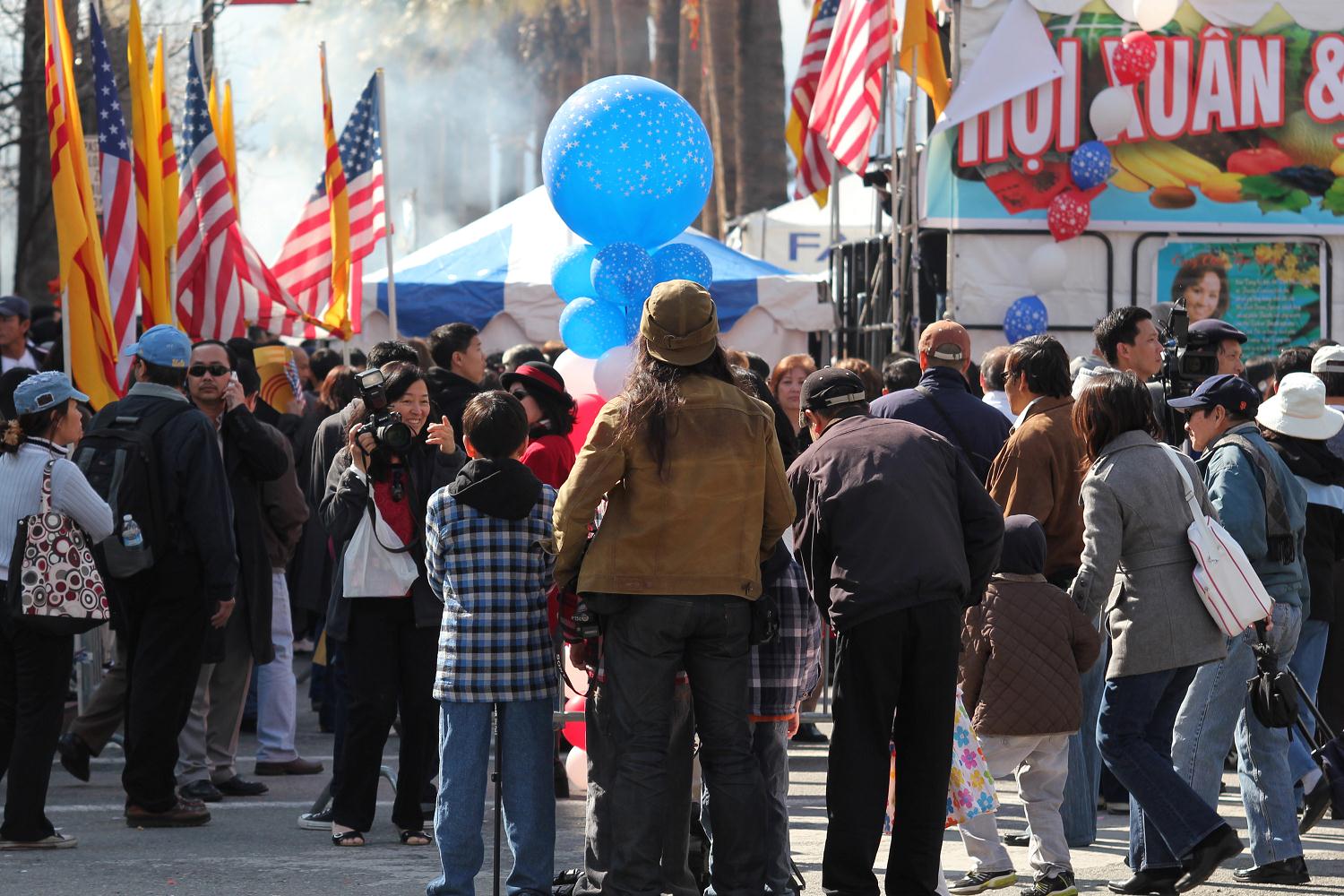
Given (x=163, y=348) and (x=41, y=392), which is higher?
(x=163, y=348)

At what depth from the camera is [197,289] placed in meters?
11.9

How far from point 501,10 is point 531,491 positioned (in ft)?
170

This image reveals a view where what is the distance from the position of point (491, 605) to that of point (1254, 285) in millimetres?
9714

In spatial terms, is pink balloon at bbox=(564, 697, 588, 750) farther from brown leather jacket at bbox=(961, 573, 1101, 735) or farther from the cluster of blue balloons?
the cluster of blue balloons

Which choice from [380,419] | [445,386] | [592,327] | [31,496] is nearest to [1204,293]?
[592,327]

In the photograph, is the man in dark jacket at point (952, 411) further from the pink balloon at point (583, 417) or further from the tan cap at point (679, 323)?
the tan cap at point (679, 323)

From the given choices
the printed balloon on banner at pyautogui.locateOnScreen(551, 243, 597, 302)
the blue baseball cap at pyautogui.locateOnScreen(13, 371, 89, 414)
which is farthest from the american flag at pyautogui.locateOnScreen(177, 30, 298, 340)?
the blue baseball cap at pyautogui.locateOnScreen(13, 371, 89, 414)

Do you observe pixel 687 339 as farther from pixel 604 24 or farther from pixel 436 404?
pixel 604 24

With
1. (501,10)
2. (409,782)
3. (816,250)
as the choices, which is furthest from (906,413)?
(501,10)

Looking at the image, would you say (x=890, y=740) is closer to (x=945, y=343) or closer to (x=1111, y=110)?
(x=945, y=343)

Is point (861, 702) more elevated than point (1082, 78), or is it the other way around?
point (1082, 78)

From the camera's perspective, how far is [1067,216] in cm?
1345

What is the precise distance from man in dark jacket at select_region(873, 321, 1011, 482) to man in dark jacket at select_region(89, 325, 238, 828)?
283 cm

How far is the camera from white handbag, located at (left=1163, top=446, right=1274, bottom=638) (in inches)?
238
